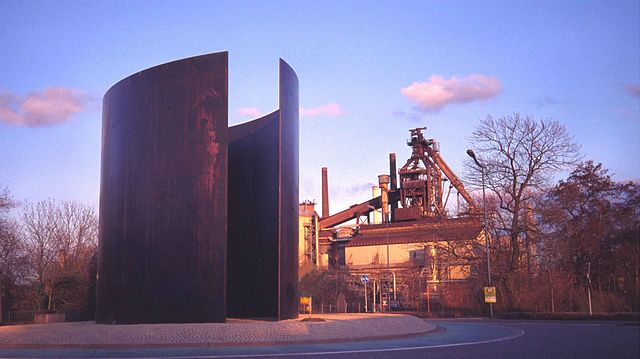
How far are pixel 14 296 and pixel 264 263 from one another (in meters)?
20.9

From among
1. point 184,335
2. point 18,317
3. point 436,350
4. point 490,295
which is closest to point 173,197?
point 184,335

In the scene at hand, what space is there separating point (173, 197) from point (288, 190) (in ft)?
14.7

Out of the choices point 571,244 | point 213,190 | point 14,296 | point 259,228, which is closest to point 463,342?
point 213,190

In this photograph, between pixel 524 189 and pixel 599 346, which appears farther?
pixel 524 189

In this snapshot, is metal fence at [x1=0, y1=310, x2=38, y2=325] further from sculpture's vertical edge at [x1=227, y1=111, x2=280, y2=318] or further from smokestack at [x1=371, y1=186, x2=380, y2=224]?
smokestack at [x1=371, y1=186, x2=380, y2=224]

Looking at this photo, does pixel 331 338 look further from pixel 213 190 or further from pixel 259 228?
pixel 259 228

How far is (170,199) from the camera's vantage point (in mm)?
21562

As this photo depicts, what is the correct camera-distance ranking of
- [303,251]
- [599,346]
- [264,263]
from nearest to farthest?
[599,346]
[264,263]
[303,251]

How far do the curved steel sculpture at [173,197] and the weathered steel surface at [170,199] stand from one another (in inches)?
1.4

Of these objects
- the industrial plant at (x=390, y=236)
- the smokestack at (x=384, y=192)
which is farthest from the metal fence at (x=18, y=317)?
the smokestack at (x=384, y=192)

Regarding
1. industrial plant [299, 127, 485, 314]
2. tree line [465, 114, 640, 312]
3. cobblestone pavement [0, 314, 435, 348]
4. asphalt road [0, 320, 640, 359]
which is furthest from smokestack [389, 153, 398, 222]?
cobblestone pavement [0, 314, 435, 348]

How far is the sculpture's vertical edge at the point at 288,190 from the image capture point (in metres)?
22.5

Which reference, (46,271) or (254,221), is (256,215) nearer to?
(254,221)

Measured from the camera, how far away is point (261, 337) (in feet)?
58.1
